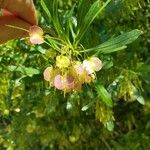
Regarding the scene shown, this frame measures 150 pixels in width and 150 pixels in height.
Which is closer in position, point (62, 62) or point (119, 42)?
point (62, 62)

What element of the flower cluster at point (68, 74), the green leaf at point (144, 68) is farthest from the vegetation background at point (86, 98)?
the flower cluster at point (68, 74)

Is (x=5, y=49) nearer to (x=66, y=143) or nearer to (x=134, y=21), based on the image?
(x=134, y=21)

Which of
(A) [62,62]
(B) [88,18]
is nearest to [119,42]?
(B) [88,18]

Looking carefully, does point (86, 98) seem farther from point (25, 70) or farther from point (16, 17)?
point (16, 17)

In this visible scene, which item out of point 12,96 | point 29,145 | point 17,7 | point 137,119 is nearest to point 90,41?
point 17,7

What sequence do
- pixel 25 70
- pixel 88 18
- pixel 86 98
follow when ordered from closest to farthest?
pixel 88 18 < pixel 25 70 < pixel 86 98

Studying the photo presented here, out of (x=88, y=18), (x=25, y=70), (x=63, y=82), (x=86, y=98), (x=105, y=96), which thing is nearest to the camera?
(x=63, y=82)

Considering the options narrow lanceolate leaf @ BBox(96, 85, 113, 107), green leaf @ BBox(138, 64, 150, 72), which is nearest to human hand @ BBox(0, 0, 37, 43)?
narrow lanceolate leaf @ BBox(96, 85, 113, 107)

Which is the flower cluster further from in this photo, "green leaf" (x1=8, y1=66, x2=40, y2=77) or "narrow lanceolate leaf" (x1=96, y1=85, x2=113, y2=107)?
"green leaf" (x1=8, y1=66, x2=40, y2=77)
